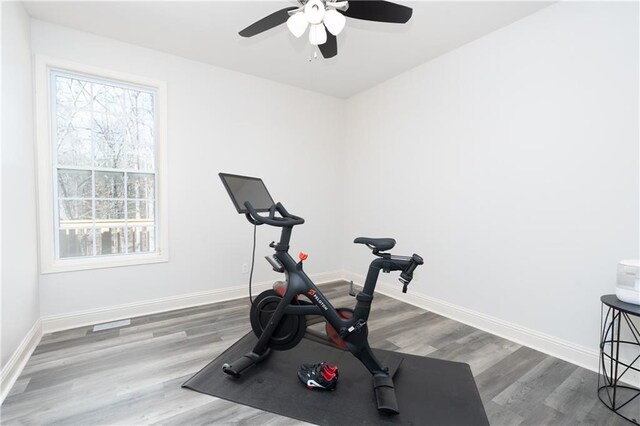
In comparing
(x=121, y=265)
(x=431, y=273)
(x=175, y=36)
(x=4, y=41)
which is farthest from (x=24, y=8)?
(x=431, y=273)

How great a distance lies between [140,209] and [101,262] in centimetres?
65

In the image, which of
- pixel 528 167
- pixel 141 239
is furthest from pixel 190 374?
pixel 528 167

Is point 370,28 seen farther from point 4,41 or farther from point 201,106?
point 4,41

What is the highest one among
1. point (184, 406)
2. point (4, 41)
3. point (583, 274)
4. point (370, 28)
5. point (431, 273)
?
point (370, 28)

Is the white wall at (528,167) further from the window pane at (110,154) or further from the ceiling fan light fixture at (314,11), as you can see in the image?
the window pane at (110,154)

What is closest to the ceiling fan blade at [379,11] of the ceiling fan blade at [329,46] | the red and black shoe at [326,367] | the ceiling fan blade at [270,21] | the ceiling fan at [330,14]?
the ceiling fan at [330,14]

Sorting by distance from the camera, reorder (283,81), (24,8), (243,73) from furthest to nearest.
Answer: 1. (283,81)
2. (243,73)
3. (24,8)

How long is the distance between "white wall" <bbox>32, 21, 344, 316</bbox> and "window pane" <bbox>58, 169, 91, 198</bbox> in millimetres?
761

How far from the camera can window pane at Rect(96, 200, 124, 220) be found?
3.08m

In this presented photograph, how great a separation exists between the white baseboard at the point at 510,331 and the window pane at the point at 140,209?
3073mm

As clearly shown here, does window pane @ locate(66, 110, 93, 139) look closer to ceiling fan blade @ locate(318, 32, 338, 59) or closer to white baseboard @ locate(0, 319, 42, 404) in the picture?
white baseboard @ locate(0, 319, 42, 404)

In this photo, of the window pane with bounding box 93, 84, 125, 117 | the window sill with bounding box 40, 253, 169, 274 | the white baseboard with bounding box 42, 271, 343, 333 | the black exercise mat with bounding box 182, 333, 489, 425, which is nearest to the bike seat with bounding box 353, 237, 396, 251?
the black exercise mat with bounding box 182, 333, 489, 425

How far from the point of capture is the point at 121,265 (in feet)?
10.2

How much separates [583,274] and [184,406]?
9.87 ft
